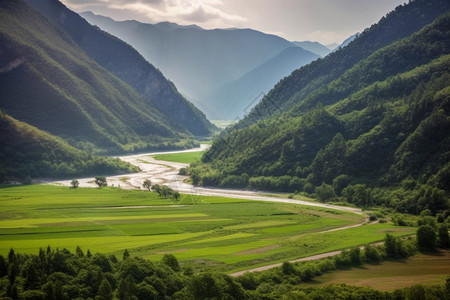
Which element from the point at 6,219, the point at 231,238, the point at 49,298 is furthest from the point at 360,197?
the point at 49,298

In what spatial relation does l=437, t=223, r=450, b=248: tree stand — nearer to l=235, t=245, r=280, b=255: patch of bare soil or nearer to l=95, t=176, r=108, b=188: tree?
l=235, t=245, r=280, b=255: patch of bare soil

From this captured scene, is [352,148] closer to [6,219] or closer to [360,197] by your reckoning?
[360,197]

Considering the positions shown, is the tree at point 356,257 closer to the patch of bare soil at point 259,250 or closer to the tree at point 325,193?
the patch of bare soil at point 259,250

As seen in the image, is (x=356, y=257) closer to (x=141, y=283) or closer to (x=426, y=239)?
(x=426, y=239)

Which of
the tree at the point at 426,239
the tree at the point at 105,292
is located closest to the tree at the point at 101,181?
the tree at the point at 426,239

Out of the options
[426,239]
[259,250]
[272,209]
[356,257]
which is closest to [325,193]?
[272,209]

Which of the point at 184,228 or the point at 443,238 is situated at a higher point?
the point at 443,238
